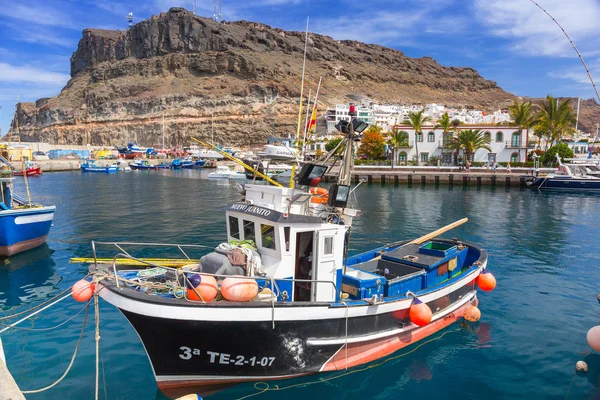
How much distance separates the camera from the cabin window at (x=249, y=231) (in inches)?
394

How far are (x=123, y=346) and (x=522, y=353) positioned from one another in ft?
36.1

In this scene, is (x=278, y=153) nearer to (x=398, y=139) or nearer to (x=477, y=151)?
(x=398, y=139)

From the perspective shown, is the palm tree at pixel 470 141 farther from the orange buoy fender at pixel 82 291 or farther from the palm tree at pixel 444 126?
the orange buoy fender at pixel 82 291

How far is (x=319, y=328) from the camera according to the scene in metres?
9.05

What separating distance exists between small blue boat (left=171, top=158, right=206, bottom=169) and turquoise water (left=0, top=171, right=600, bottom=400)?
72244 mm

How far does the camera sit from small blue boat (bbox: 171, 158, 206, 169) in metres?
104

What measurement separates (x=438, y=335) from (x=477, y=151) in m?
61.4

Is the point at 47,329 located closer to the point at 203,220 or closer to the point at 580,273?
the point at 203,220

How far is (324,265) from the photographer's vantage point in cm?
963

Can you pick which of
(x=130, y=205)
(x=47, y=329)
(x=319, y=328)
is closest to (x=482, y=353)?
(x=319, y=328)

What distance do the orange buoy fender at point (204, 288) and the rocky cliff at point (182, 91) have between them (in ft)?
384

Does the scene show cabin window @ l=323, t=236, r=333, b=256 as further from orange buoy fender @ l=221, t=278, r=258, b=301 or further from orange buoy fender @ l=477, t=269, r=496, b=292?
orange buoy fender @ l=477, t=269, r=496, b=292

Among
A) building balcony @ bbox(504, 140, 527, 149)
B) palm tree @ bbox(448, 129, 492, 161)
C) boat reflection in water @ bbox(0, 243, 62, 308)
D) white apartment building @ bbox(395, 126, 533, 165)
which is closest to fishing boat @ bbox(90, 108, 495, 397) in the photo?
boat reflection in water @ bbox(0, 243, 62, 308)

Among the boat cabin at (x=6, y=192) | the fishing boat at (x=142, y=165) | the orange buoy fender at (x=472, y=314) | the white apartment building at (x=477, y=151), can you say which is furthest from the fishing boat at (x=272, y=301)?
the fishing boat at (x=142, y=165)
